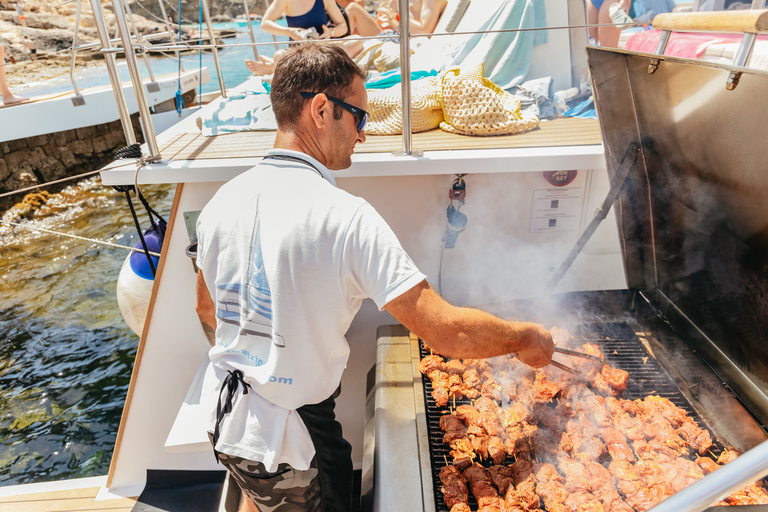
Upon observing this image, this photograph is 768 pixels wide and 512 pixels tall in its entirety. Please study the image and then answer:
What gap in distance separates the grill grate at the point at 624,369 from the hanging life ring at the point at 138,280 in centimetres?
213

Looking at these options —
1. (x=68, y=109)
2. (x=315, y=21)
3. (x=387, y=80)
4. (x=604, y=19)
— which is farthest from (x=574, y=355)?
(x=68, y=109)

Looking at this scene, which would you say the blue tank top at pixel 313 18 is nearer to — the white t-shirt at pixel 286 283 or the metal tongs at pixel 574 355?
the white t-shirt at pixel 286 283

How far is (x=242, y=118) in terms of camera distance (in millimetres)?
3480

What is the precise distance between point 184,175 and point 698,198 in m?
2.67

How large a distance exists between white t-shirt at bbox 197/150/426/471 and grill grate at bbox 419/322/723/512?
0.66 m

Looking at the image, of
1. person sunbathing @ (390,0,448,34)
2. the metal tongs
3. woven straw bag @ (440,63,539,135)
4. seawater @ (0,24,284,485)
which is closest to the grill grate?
the metal tongs

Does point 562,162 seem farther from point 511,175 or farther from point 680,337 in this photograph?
point 680,337

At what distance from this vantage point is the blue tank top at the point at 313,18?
4918 millimetres

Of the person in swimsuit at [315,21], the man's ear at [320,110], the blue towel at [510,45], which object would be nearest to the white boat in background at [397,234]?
the blue towel at [510,45]

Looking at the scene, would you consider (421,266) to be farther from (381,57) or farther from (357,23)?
(357,23)

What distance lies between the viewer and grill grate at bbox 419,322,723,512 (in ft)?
6.92

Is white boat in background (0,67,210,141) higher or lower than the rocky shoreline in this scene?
lower

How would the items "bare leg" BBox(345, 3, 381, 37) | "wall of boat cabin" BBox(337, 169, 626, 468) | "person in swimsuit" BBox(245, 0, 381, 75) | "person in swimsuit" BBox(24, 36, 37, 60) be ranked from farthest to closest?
"person in swimsuit" BBox(24, 36, 37, 60) → "bare leg" BBox(345, 3, 381, 37) → "person in swimsuit" BBox(245, 0, 381, 75) → "wall of boat cabin" BBox(337, 169, 626, 468)

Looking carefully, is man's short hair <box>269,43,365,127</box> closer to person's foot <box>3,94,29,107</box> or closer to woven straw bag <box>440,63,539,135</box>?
woven straw bag <box>440,63,539,135</box>
